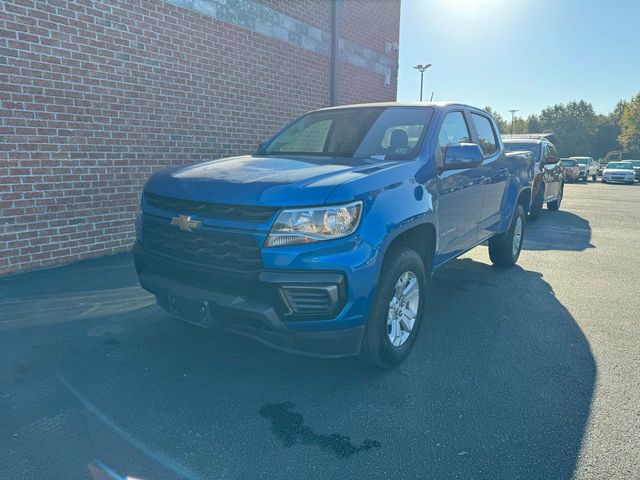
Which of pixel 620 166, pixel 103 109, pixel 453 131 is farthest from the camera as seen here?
pixel 620 166

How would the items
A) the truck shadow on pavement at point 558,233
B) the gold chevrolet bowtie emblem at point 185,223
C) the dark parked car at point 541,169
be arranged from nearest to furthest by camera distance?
1. the gold chevrolet bowtie emblem at point 185,223
2. the truck shadow on pavement at point 558,233
3. the dark parked car at point 541,169

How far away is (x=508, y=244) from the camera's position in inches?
226

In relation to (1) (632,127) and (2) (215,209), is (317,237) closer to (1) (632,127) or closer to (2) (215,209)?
(2) (215,209)

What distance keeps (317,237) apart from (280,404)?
1.03 meters

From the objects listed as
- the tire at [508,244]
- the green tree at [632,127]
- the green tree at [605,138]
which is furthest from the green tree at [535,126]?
the tire at [508,244]

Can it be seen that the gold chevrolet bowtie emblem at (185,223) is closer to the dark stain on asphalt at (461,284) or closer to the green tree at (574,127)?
the dark stain on asphalt at (461,284)

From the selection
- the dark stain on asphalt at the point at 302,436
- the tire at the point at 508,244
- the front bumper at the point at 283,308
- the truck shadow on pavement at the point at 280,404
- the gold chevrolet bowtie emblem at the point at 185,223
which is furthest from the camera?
the tire at the point at 508,244

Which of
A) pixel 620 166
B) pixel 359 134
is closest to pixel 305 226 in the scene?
pixel 359 134

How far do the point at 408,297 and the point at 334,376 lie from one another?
75 cm

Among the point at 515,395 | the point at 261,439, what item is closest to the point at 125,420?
the point at 261,439

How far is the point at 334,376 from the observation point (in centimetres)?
304

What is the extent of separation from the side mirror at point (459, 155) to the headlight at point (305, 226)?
1.36 m

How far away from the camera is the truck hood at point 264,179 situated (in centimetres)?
256

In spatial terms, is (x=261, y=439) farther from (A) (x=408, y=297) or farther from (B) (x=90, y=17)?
(B) (x=90, y=17)
